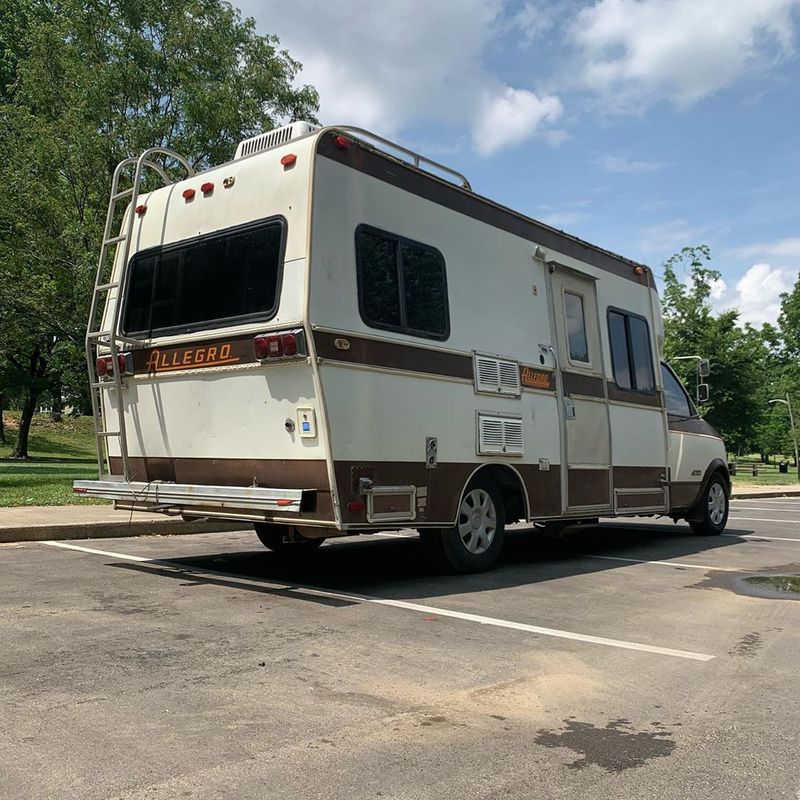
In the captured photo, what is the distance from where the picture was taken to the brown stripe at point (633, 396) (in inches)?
371

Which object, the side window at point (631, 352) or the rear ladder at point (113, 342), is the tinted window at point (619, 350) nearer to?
the side window at point (631, 352)

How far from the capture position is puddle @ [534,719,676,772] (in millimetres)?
3355

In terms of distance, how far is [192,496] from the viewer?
666cm

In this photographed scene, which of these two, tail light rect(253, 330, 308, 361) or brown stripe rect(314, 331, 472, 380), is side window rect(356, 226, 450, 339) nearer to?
brown stripe rect(314, 331, 472, 380)

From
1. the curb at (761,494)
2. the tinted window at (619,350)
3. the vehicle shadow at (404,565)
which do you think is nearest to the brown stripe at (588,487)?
the vehicle shadow at (404,565)

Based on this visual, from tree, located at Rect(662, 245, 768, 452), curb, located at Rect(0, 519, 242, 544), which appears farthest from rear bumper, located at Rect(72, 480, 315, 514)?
tree, located at Rect(662, 245, 768, 452)

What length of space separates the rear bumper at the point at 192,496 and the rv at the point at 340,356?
0.07 feet

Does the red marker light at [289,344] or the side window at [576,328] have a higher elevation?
the side window at [576,328]

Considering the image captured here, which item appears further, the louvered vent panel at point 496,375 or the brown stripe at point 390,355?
the louvered vent panel at point 496,375

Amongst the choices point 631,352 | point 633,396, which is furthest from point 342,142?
point 633,396

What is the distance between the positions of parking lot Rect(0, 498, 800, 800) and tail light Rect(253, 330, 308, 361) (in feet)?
6.16

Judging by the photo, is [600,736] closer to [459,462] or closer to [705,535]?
[459,462]

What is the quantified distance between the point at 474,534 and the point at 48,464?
2721 cm

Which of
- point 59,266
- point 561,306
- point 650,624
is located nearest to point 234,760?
point 650,624
